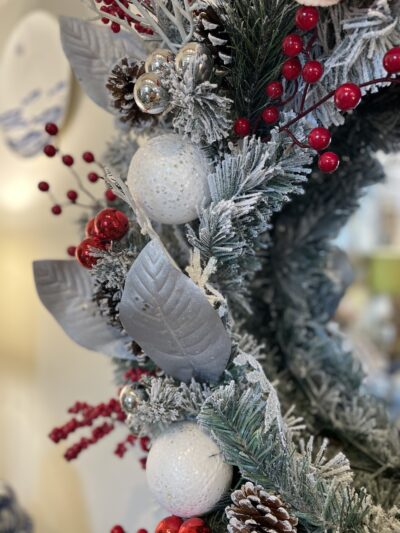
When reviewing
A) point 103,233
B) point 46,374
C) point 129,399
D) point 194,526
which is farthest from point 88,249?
point 46,374

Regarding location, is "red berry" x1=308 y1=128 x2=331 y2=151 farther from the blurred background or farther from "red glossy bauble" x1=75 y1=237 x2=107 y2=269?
the blurred background

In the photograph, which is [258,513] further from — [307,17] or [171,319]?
[307,17]

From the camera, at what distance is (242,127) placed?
0.39 meters

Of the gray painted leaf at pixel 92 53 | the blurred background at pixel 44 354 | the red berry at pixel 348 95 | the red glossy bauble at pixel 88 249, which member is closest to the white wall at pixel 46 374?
the blurred background at pixel 44 354

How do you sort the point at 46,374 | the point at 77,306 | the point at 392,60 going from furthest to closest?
1. the point at 46,374
2. the point at 77,306
3. the point at 392,60

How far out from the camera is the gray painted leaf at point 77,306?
0.49 metres

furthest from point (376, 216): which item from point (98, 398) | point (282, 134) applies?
point (282, 134)

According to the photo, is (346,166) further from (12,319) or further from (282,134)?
(12,319)

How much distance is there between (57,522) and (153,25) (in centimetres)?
75

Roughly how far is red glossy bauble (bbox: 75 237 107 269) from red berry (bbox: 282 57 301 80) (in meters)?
0.18

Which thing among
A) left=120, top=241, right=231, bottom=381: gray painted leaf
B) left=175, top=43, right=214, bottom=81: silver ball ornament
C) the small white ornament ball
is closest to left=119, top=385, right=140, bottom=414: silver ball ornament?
left=120, top=241, right=231, bottom=381: gray painted leaf

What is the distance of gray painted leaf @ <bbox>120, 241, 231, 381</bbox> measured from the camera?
→ 367 millimetres

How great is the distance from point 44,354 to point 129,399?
53cm

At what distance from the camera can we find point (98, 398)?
29.3 inches
